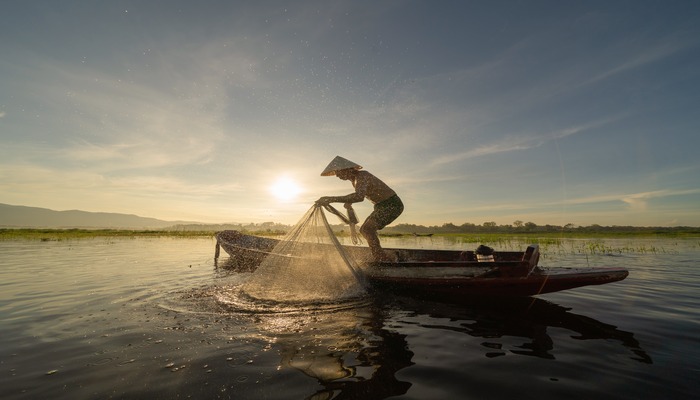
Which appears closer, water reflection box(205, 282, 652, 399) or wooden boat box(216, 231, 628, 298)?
water reflection box(205, 282, 652, 399)

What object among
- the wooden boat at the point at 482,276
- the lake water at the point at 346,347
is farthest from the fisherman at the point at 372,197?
the lake water at the point at 346,347

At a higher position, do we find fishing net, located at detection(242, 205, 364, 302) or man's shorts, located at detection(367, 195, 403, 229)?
man's shorts, located at detection(367, 195, 403, 229)

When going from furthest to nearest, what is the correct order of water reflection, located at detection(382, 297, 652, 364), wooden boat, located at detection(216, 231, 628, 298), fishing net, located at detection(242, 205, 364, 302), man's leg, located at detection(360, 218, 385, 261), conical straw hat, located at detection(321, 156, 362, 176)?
man's leg, located at detection(360, 218, 385, 261), conical straw hat, located at detection(321, 156, 362, 176), fishing net, located at detection(242, 205, 364, 302), wooden boat, located at detection(216, 231, 628, 298), water reflection, located at detection(382, 297, 652, 364)

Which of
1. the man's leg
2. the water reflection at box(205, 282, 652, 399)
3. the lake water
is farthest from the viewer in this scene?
the man's leg

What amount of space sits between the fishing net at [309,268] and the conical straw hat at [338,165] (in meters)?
1.13

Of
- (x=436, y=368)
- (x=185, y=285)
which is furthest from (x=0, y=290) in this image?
(x=436, y=368)

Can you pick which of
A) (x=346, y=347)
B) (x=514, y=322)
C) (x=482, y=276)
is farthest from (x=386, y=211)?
(x=346, y=347)

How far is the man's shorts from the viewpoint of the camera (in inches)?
339

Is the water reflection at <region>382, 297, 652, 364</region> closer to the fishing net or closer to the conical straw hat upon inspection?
the fishing net


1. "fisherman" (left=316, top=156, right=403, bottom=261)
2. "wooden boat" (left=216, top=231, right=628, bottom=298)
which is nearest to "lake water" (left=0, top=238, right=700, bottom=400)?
"wooden boat" (left=216, top=231, right=628, bottom=298)

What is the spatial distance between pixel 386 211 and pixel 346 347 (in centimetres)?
488

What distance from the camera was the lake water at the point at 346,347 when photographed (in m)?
3.09

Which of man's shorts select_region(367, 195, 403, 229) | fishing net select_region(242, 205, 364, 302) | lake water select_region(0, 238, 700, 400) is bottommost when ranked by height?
lake water select_region(0, 238, 700, 400)

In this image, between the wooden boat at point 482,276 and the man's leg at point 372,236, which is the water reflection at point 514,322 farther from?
the man's leg at point 372,236
